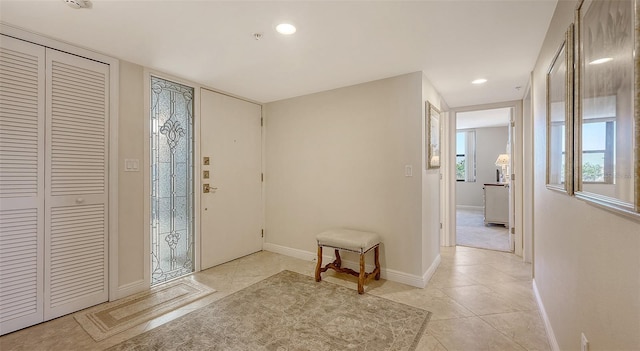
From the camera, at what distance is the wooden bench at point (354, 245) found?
8.87 ft

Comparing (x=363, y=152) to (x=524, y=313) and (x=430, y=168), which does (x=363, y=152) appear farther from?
(x=524, y=313)

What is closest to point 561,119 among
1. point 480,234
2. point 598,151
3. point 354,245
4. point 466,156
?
point 598,151

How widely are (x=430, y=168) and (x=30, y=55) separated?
12.1ft

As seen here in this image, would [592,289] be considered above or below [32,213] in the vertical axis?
below

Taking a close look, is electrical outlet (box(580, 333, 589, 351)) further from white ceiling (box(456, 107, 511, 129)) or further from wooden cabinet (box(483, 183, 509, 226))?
wooden cabinet (box(483, 183, 509, 226))

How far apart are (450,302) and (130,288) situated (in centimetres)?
302

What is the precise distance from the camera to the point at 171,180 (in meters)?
3.03

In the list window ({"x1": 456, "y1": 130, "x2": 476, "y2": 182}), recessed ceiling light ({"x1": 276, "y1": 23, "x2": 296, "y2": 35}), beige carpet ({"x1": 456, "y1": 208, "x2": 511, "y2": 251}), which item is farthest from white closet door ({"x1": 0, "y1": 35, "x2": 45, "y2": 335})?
window ({"x1": 456, "y1": 130, "x2": 476, "y2": 182})

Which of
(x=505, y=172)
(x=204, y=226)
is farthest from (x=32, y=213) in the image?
(x=505, y=172)

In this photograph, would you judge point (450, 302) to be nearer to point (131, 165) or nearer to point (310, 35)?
point (310, 35)

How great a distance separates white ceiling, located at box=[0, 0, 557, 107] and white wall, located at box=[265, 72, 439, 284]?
384 millimetres

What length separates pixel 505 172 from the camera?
640 cm

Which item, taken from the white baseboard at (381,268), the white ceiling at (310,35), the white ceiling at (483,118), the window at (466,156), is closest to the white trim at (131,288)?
the white baseboard at (381,268)

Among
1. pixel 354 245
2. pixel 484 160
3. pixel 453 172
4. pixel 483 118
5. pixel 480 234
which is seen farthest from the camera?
pixel 484 160
